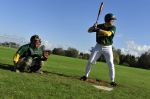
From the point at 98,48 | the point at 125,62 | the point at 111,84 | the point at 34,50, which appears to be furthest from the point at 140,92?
the point at 125,62

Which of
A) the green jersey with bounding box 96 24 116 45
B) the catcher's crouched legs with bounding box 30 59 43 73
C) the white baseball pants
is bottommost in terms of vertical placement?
the catcher's crouched legs with bounding box 30 59 43 73

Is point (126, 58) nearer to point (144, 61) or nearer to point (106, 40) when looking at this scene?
point (144, 61)

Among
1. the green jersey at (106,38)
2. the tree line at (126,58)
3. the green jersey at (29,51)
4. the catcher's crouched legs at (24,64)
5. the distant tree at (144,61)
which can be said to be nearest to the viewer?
the catcher's crouched legs at (24,64)

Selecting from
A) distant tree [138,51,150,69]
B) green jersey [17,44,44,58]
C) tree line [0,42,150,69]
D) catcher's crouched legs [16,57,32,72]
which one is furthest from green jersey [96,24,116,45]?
distant tree [138,51,150,69]

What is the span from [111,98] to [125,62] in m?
63.7

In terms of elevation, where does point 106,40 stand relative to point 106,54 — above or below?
above

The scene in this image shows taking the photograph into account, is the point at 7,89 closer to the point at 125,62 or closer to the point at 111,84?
the point at 111,84

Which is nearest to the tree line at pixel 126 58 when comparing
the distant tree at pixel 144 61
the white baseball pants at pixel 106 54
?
the distant tree at pixel 144 61

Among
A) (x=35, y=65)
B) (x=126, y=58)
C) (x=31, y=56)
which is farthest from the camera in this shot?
(x=126, y=58)

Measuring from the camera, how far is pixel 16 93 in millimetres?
9469

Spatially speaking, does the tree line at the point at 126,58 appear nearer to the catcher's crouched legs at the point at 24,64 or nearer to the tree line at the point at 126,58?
the tree line at the point at 126,58

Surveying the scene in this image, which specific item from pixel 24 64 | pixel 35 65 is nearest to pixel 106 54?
pixel 35 65

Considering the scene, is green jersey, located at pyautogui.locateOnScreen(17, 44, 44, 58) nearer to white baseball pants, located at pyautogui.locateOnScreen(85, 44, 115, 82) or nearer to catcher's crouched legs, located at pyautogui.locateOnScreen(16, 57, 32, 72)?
catcher's crouched legs, located at pyautogui.locateOnScreen(16, 57, 32, 72)

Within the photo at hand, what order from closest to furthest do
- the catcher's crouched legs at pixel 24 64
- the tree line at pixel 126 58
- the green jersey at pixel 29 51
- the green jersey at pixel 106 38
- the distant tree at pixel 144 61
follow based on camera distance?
1. the catcher's crouched legs at pixel 24 64
2. the green jersey at pixel 29 51
3. the green jersey at pixel 106 38
4. the tree line at pixel 126 58
5. the distant tree at pixel 144 61
